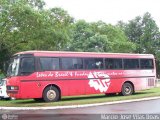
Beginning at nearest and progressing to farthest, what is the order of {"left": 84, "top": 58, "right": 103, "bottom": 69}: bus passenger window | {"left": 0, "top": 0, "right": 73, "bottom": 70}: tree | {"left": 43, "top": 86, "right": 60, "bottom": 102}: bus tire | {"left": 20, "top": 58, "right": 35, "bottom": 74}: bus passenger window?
{"left": 20, "top": 58, "right": 35, "bottom": 74}: bus passenger window < {"left": 43, "top": 86, "right": 60, "bottom": 102}: bus tire < {"left": 84, "top": 58, "right": 103, "bottom": 69}: bus passenger window < {"left": 0, "top": 0, "right": 73, "bottom": 70}: tree

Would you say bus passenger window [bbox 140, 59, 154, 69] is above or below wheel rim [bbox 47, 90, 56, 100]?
above

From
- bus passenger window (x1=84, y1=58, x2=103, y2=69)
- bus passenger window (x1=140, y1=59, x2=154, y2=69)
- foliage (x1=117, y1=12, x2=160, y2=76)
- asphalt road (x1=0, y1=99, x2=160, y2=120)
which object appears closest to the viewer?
asphalt road (x1=0, y1=99, x2=160, y2=120)

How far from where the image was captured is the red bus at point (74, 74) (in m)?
22.3

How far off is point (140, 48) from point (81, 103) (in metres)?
55.8

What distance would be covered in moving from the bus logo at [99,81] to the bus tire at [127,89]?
140 centimetres

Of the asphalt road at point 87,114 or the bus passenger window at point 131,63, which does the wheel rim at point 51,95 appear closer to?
the asphalt road at point 87,114

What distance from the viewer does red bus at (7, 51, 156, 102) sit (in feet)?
73.1

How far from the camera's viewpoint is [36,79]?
22438mm

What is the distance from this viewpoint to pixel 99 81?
82.5 feet

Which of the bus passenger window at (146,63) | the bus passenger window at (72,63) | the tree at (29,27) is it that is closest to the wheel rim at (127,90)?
the bus passenger window at (146,63)

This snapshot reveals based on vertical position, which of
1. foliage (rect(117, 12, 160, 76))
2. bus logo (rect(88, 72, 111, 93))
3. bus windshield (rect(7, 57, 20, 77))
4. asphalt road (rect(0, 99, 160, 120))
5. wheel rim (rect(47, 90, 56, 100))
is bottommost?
asphalt road (rect(0, 99, 160, 120))

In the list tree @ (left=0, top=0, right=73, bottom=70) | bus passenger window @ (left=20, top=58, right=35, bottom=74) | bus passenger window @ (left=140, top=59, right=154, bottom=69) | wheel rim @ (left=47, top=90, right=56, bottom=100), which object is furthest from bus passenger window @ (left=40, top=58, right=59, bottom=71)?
tree @ (left=0, top=0, right=73, bottom=70)

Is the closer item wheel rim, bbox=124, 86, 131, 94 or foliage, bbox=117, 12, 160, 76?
wheel rim, bbox=124, 86, 131, 94

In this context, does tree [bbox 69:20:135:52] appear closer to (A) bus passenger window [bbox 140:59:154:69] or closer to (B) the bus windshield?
(A) bus passenger window [bbox 140:59:154:69]
